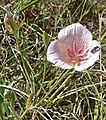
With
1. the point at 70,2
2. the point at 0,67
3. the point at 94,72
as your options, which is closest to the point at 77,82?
the point at 94,72

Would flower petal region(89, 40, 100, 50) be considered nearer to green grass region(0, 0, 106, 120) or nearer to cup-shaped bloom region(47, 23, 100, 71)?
cup-shaped bloom region(47, 23, 100, 71)

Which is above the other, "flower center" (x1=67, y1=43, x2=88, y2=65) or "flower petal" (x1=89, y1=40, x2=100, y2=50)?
"flower petal" (x1=89, y1=40, x2=100, y2=50)

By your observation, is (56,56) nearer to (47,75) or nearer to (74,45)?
(74,45)

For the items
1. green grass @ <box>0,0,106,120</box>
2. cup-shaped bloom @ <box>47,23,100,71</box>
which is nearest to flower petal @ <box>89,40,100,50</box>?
cup-shaped bloom @ <box>47,23,100,71</box>

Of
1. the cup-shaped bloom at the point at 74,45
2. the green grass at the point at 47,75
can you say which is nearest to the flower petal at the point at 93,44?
the cup-shaped bloom at the point at 74,45

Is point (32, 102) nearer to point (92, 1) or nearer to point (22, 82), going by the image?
Result: point (22, 82)

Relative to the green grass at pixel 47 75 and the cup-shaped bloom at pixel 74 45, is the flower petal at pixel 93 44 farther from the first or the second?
the green grass at pixel 47 75
